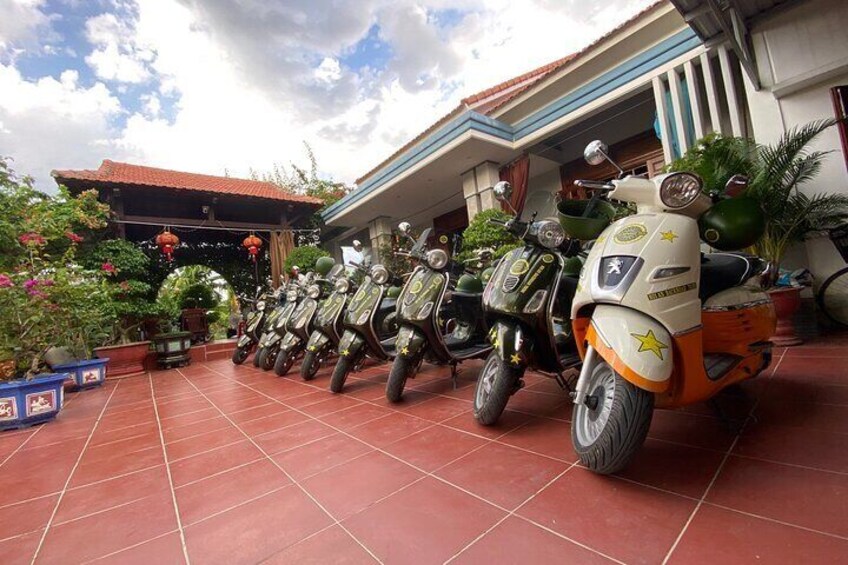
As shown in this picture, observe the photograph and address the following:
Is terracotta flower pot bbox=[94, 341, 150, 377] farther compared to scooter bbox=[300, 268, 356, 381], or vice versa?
terracotta flower pot bbox=[94, 341, 150, 377]

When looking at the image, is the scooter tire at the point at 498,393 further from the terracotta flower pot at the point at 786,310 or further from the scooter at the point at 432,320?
the terracotta flower pot at the point at 786,310

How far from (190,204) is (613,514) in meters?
10.2

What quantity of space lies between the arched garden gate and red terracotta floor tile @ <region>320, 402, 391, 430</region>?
733cm

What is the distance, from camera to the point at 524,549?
3.40ft

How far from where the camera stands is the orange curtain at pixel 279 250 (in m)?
9.37

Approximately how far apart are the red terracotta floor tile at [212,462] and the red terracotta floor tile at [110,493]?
0.20ft

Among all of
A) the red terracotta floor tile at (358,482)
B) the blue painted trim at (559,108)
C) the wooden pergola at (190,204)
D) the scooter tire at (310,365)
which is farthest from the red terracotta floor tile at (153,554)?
the wooden pergola at (190,204)

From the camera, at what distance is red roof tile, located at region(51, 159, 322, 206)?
7.06 meters

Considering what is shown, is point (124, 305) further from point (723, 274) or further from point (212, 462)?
point (723, 274)

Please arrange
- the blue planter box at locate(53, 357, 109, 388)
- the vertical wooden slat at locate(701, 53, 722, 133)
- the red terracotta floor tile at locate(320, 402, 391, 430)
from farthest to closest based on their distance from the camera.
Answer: the blue planter box at locate(53, 357, 109, 388)
the vertical wooden slat at locate(701, 53, 722, 133)
the red terracotta floor tile at locate(320, 402, 391, 430)

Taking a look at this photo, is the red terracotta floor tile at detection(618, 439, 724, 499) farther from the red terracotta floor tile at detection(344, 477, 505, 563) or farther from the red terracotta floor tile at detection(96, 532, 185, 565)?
the red terracotta floor tile at detection(96, 532, 185, 565)

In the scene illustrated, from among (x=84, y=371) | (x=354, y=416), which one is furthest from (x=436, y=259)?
(x=84, y=371)

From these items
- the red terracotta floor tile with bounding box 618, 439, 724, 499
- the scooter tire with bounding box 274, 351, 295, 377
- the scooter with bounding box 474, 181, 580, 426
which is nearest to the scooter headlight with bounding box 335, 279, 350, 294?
the scooter tire with bounding box 274, 351, 295, 377

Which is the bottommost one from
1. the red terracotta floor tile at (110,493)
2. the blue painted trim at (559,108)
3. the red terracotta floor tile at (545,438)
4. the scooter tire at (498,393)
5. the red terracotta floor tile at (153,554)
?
the red terracotta floor tile at (545,438)
